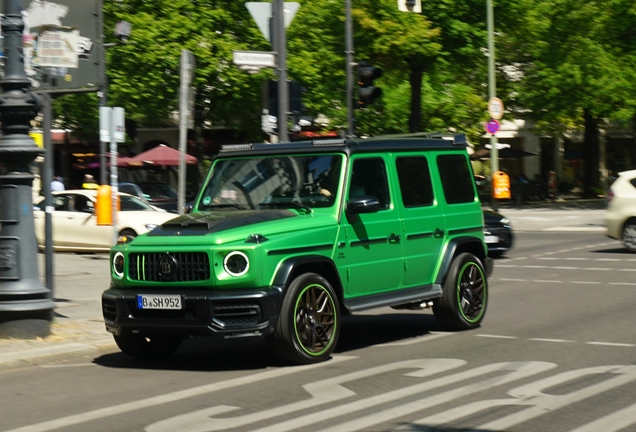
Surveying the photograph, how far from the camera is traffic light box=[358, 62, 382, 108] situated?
19438mm

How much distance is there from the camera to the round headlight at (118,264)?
9.33 m

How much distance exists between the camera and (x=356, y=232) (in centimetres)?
979

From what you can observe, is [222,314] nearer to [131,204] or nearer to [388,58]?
[131,204]

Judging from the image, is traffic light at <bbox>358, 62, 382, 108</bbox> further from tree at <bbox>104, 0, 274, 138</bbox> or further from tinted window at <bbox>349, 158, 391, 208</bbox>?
tree at <bbox>104, 0, 274, 138</bbox>

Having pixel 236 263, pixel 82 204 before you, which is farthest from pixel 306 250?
pixel 82 204

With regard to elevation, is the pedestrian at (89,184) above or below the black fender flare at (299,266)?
above

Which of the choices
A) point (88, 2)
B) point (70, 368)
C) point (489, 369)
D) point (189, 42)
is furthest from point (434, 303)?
point (189, 42)

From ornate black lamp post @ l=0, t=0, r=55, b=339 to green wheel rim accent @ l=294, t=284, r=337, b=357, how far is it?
2.95 meters

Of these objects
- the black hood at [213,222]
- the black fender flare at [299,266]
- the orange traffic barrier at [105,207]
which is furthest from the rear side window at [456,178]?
the orange traffic barrier at [105,207]

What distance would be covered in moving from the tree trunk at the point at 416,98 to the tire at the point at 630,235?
18862mm

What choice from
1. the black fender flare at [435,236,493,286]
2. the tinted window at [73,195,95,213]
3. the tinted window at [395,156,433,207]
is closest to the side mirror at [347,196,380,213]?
the tinted window at [395,156,433,207]

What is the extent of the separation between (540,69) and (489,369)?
37.2 metres

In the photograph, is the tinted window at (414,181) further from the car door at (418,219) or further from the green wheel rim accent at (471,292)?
the green wheel rim accent at (471,292)

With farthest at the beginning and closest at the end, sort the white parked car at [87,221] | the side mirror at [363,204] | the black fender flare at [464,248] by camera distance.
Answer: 1. the white parked car at [87,221]
2. the black fender flare at [464,248]
3. the side mirror at [363,204]
